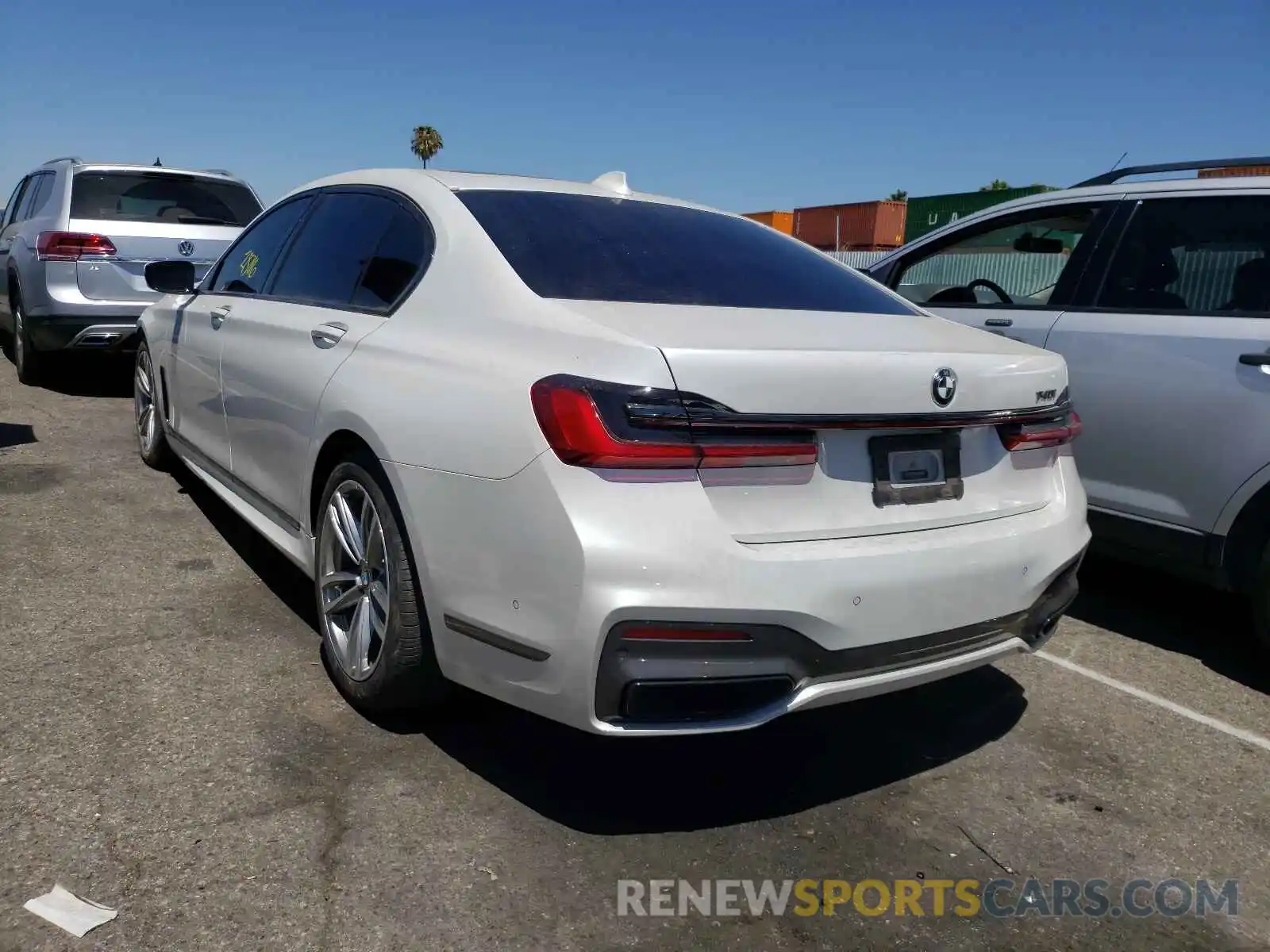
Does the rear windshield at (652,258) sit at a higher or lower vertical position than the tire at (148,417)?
higher

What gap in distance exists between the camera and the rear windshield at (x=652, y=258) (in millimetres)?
2867

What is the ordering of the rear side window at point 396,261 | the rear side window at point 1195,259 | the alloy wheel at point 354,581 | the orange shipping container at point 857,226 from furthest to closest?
the orange shipping container at point 857,226, the rear side window at point 1195,259, the rear side window at point 396,261, the alloy wheel at point 354,581

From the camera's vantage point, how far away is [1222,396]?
3.81 meters

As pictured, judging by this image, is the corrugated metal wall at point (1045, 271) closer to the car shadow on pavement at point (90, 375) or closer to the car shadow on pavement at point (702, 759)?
the car shadow on pavement at point (702, 759)

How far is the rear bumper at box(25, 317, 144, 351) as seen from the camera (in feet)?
25.0

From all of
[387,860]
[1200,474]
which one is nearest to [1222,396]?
[1200,474]

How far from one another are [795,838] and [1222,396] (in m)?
2.38

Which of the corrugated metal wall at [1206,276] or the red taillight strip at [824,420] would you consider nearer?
the red taillight strip at [824,420]

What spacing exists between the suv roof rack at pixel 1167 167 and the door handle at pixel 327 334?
335 centimetres

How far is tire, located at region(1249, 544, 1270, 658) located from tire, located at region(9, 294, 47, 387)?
325 inches

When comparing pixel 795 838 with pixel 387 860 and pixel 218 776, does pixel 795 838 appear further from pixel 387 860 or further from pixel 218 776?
pixel 218 776

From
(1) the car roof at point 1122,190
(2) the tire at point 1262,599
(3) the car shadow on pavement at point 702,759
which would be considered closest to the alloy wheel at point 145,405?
(3) the car shadow on pavement at point 702,759

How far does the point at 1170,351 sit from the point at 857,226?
1707 inches

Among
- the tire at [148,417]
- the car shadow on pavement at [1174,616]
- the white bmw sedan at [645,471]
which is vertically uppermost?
the white bmw sedan at [645,471]
